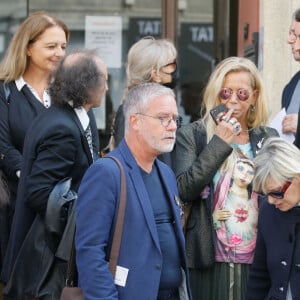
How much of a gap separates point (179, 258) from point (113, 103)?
15.3 ft

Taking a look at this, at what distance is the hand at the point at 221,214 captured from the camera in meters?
5.77

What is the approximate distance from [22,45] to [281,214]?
7.39 ft

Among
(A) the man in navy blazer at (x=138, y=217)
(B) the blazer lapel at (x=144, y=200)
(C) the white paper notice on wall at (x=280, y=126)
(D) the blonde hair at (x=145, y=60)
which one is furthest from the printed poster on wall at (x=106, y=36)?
(B) the blazer lapel at (x=144, y=200)

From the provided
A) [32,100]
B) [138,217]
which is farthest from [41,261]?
[32,100]

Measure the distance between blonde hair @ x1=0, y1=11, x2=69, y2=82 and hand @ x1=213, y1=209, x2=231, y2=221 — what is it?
5.29 feet

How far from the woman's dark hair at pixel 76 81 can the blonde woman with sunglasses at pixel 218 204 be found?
25.1 inches

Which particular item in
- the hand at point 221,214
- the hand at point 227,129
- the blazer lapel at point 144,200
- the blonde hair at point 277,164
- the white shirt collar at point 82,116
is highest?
the white shirt collar at point 82,116

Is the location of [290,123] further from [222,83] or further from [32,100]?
[32,100]

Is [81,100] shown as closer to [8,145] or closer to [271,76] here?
[8,145]

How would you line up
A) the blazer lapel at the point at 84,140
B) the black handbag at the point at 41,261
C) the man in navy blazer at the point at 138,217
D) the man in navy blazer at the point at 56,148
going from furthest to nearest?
the blazer lapel at the point at 84,140 → the man in navy blazer at the point at 56,148 → the black handbag at the point at 41,261 → the man in navy blazer at the point at 138,217

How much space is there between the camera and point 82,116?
5.71 metres

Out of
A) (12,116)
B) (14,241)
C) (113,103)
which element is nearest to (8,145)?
(12,116)

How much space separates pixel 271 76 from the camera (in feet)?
26.1

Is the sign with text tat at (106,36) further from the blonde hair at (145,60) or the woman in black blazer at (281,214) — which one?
the woman in black blazer at (281,214)
